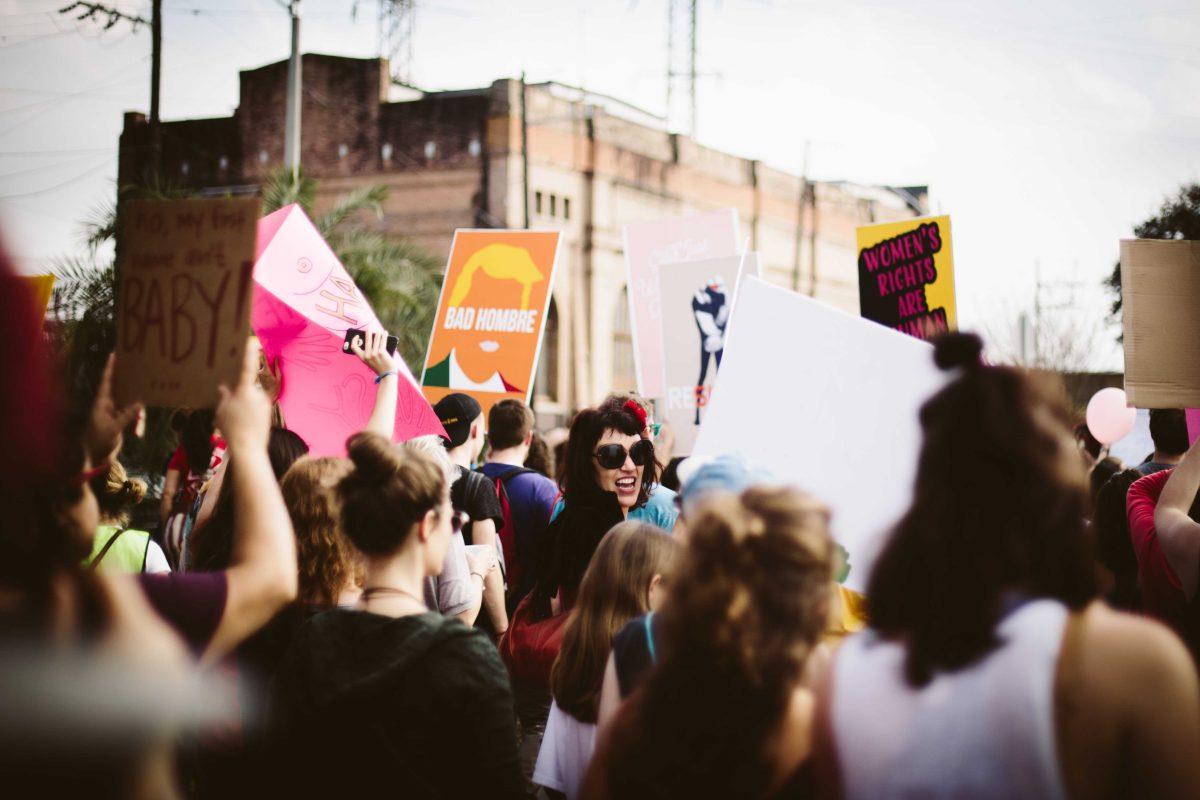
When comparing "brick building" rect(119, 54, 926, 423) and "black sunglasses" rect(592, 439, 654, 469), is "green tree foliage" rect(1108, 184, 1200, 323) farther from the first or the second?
"black sunglasses" rect(592, 439, 654, 469)

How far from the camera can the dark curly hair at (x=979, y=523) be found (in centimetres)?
171

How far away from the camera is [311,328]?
3.80 metres

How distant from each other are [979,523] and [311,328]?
→ 262cm

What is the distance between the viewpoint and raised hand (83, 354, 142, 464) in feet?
5.85

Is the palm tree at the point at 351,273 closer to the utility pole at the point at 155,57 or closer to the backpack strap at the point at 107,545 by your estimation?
the utility pole at the point at 155,57

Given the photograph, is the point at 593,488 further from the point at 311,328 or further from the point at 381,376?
the point at 381,376

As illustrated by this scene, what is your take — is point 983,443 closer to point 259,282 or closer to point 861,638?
point 861,638

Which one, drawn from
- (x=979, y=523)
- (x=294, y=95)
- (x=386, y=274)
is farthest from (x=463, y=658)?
(x=294, y=95)

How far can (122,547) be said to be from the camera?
375 cm

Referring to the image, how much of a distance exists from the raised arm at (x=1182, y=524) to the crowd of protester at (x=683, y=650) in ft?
3.55

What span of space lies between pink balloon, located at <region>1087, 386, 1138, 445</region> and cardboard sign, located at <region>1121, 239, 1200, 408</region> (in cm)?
489

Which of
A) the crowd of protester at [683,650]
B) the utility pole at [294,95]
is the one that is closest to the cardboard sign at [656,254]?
the crowd of protester at [683,650]

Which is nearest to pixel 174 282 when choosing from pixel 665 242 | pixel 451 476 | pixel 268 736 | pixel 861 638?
pixel 268 736

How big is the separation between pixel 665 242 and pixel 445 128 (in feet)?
78.2
